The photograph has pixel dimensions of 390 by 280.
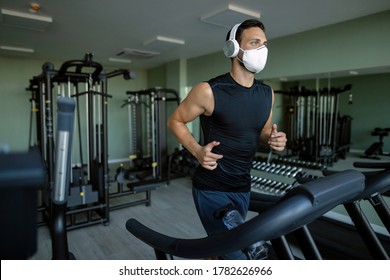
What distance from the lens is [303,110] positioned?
3.96m

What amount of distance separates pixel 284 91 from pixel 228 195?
3.08 meters

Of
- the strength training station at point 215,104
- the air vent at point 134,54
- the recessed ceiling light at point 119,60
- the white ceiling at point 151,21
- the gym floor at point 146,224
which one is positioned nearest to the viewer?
the strength training station at point 215,104

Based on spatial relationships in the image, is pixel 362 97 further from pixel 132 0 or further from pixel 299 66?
pixel 132 0

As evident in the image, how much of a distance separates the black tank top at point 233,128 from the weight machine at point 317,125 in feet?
8.27

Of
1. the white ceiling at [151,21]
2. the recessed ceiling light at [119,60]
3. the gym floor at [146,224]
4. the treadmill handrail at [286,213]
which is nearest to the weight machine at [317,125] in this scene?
the gym floor at [146,224]

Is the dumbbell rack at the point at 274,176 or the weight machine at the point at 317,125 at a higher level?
the weight machine at the point at 317,125

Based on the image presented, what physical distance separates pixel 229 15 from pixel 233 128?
213 centimetres

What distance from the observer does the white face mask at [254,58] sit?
3.84ft

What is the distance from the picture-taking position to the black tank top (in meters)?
1.14

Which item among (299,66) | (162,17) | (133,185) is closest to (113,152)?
(133,185)

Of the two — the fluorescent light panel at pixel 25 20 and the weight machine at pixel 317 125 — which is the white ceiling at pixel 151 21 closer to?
the fluorescent light panel at pixel 25 20

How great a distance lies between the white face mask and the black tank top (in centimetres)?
8
